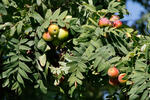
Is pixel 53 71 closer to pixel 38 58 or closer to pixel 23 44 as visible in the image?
pixel 38 58

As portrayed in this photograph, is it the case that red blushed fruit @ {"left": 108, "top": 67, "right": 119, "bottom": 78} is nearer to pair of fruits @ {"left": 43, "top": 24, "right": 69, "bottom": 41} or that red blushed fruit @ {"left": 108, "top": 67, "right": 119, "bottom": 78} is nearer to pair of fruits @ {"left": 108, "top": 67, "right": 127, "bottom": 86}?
pair of fruits @ {"left": 108, "top": 67, "right": 127, "bottom": 86}

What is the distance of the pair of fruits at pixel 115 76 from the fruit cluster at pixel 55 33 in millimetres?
374

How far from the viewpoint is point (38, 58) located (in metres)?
2.02

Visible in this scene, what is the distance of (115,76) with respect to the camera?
1977mm

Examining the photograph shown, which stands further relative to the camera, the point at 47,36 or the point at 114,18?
the point at 114,18

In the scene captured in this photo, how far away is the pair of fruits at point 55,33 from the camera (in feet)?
6.54

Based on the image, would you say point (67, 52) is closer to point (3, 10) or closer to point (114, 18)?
point (114, 18)

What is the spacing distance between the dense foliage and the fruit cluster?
2 centimetres

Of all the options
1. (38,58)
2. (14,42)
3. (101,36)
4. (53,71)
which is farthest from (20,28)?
(101,36)

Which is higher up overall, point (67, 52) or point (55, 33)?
point (55, 33)

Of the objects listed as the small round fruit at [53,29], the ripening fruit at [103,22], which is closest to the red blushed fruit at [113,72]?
the ripening fruit at [103,22]

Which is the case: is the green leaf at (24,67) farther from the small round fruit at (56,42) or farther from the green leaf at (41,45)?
the small round fruit at (56,42)

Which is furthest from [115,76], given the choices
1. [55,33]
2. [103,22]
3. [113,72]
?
[55,33]

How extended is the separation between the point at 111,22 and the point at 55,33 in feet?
1.39
